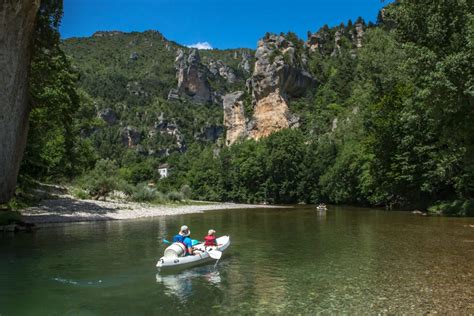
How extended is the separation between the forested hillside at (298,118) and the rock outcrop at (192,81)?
0.64 meters

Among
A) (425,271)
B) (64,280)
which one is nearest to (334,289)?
(425,271)

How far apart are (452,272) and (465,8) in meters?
16.5

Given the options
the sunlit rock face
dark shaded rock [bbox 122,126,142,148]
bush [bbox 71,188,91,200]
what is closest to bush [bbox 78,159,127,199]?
bush [bbox 71,188,91,200]

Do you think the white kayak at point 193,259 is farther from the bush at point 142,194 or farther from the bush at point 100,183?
the bush at point 142,194

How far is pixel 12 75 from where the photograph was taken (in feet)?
62.6

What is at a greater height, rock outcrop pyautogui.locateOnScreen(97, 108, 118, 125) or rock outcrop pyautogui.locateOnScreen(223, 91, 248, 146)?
rock outcrop pyautogui.locateOnScreen(97, 108, 118, 125)

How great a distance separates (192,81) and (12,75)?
175 metres

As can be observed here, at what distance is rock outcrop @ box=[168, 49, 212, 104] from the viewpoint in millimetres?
189875

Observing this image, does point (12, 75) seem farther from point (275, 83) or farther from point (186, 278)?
point (275, 83)

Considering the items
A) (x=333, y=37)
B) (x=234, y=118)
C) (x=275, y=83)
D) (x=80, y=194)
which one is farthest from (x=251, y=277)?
(x=333, y=37)

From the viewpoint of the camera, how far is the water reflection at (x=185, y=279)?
1244 cm

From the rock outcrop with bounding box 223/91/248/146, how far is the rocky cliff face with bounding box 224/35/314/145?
562 centimetres

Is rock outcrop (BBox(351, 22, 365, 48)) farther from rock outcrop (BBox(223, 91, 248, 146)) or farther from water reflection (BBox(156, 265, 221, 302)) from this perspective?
water reflection (BBox(156, 265, 221, 302))

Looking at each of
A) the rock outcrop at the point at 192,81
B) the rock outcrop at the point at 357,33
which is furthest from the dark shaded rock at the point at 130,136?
the rock outcrop at the point at 357,33
